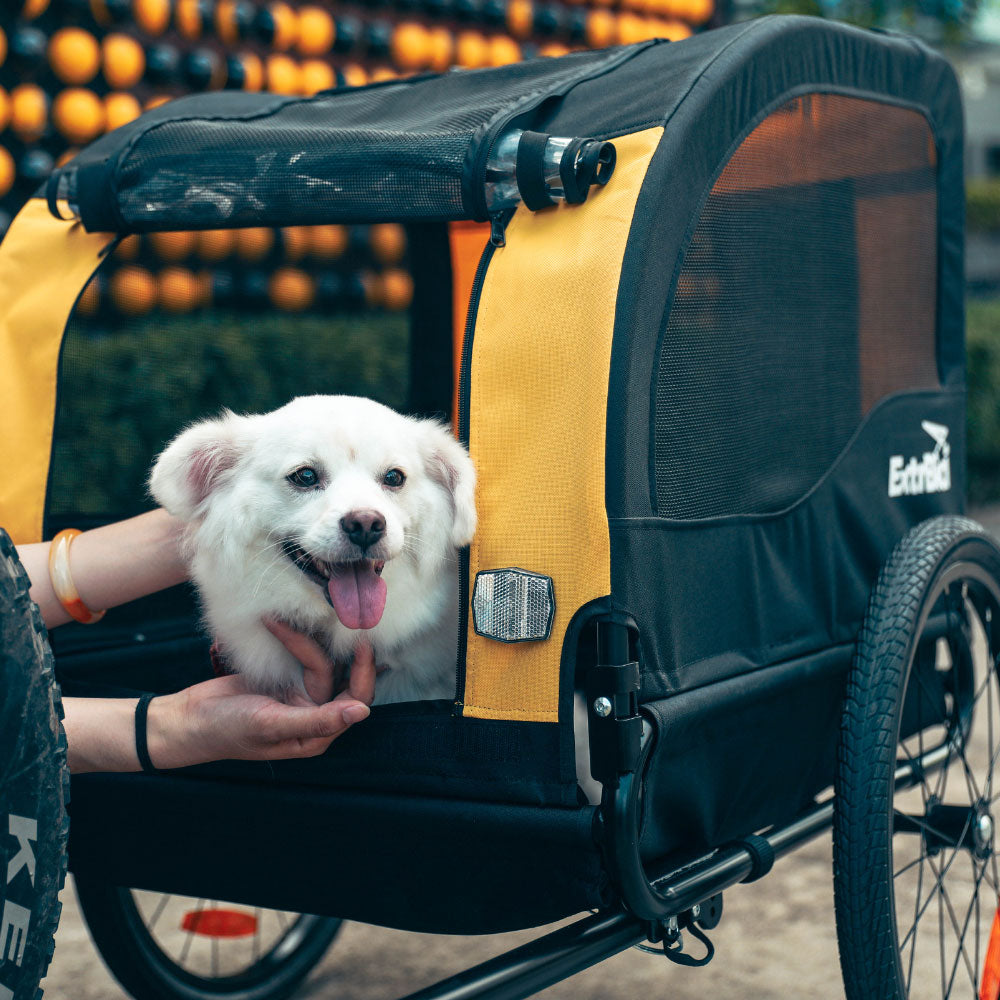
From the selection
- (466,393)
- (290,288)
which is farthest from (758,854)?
(290,288)

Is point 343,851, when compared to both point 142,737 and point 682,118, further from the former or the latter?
point 682,118

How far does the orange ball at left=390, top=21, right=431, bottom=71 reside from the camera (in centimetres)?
630

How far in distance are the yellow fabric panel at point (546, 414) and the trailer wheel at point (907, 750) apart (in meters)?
0.62

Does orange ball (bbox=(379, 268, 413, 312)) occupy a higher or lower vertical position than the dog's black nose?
higher

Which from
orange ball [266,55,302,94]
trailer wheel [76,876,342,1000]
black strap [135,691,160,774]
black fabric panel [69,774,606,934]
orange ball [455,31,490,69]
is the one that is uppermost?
orange ball [455,31,490,69]

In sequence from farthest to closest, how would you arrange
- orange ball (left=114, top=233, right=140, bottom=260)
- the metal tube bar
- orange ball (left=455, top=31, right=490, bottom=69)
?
1. orange ball (left=455, top=31, right=490, bottom=69)
2. orange ball (left=114, top=233, right=140, bottom=260)
3. the metal tube bar

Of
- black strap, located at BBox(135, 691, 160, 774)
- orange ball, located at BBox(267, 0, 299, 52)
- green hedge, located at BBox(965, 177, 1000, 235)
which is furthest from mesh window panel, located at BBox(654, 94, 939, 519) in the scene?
green hedge, located at BBox(965, 177, 1000, 235)

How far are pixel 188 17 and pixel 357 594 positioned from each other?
4450mm

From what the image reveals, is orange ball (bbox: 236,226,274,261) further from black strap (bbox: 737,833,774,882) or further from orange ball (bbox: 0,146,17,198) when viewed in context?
black strap (bbox: 737,833,774,882)

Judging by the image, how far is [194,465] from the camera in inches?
79.3

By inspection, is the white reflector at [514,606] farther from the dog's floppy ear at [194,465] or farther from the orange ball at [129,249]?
the orange ball at [129,249]

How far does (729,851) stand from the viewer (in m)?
1.98

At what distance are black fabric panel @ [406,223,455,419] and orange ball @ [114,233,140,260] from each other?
693 mm

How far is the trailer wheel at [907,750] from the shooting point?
2.02 m
